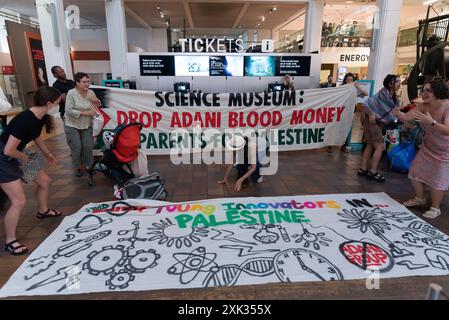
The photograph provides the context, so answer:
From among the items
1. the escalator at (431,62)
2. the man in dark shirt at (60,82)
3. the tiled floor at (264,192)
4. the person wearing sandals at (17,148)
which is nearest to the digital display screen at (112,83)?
the tiled floor at (264,192)

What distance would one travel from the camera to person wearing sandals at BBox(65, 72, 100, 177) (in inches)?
159

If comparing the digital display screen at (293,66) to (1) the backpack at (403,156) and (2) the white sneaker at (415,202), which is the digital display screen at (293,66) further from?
(2) the white sneaker at (415,202)

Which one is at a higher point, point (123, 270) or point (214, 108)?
point (214, 108)

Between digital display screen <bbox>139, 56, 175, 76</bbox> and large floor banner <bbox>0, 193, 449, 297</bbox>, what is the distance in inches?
240

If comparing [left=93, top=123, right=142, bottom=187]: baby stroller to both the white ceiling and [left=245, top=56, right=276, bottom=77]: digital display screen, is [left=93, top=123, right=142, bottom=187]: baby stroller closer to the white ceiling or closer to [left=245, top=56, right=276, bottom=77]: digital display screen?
[left=245, top=56, right=276, bottom=77]: digital display screen

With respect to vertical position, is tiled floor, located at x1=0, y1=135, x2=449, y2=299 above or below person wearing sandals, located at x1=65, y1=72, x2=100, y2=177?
below

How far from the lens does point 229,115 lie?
5.33 meters

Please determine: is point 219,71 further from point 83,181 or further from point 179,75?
point 83,181

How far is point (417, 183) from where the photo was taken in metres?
3.46

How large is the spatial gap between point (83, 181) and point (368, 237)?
395 cm

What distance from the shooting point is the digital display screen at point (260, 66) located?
9.02 m

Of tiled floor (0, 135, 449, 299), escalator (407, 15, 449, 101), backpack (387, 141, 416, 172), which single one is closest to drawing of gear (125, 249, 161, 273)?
tiled floor (0, 135, 449, 299)

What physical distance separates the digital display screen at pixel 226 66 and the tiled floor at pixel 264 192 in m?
4.40

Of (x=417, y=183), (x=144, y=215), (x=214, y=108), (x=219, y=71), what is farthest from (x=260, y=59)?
(x=144, y=215)
